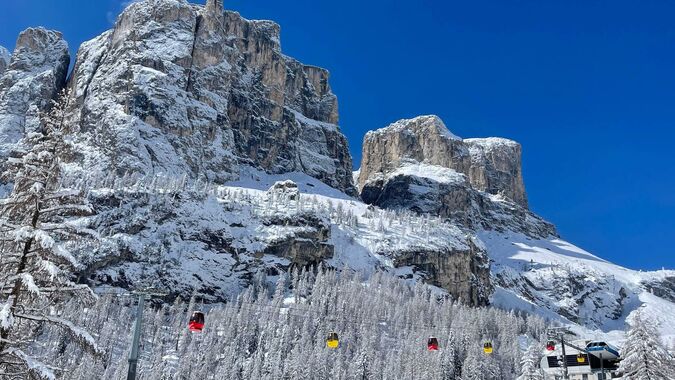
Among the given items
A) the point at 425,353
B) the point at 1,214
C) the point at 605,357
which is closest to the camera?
the point at 1,214

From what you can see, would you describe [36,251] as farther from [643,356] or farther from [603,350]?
[603,350]

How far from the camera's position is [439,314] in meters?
177

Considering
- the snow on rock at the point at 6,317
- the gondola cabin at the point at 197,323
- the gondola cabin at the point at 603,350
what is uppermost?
the gondola cabin at the point at 603,350

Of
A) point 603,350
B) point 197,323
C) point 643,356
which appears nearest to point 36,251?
point 197,323

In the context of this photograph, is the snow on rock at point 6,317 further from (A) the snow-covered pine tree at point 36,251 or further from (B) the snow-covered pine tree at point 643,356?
(B) the snow-covered pine tree at point 643,356

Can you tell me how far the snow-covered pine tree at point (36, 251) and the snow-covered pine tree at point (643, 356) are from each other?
3271 cm

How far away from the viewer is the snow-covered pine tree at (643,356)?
36344 millimetres

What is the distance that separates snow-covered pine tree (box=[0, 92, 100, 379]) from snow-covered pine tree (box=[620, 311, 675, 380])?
32712mm

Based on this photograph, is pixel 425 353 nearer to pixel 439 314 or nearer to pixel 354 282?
pixel 439 314

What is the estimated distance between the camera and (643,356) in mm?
36781

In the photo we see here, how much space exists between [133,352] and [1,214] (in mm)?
5758

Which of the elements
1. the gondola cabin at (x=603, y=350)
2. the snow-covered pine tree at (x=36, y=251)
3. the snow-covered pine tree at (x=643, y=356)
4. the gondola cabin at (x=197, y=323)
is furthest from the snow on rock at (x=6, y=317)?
the gondola cabin at (x=603, y=350)

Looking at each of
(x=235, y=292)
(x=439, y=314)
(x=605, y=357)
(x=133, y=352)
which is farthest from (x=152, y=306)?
(x=133, y=352)

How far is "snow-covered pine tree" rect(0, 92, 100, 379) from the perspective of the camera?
16578 mm
